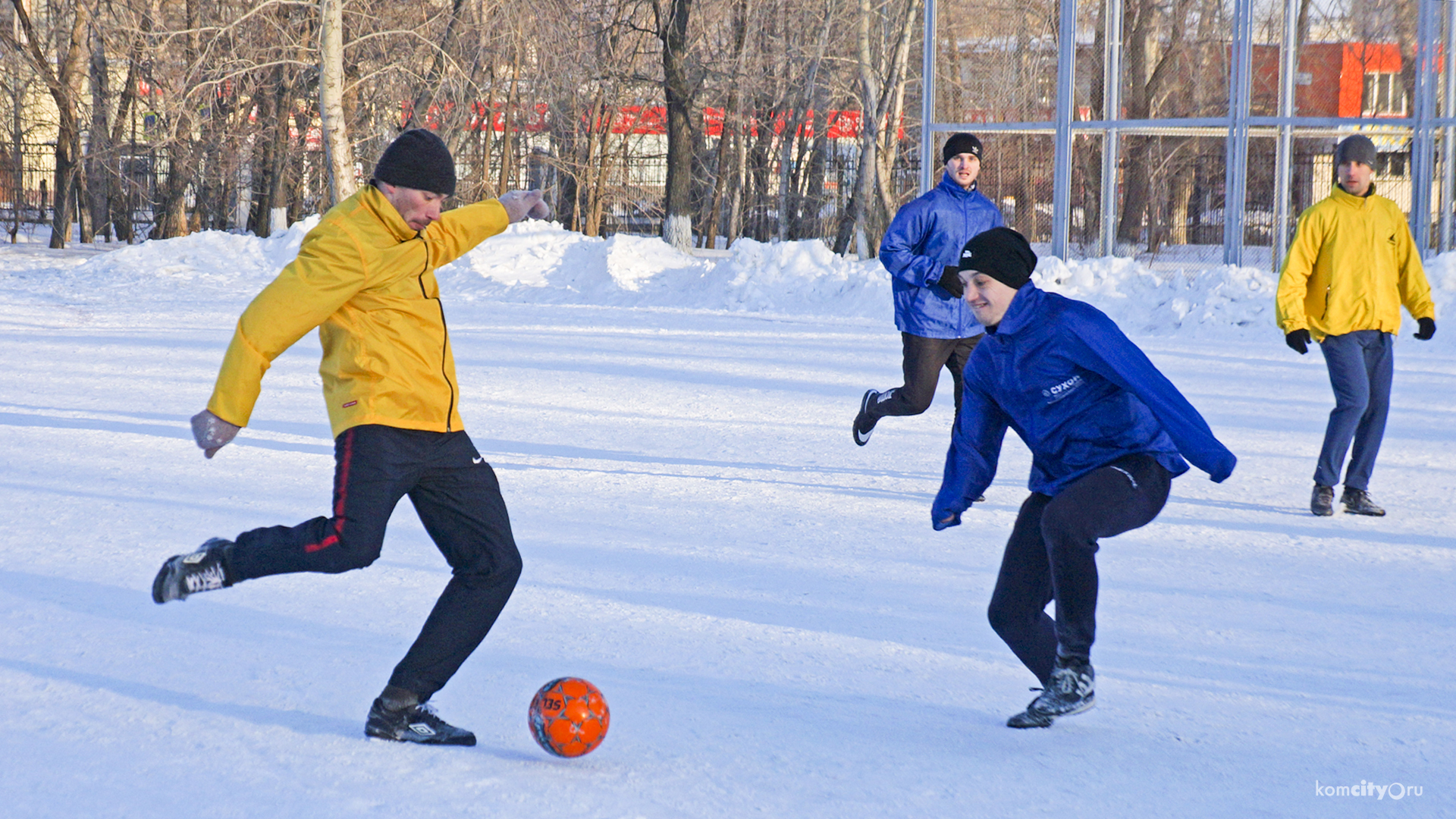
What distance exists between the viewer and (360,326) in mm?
3500

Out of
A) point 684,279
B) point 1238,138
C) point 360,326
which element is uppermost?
point 1238,138

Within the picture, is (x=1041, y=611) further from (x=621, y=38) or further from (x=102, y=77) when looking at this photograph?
(x=102, y=77)

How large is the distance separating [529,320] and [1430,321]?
36.2 feet

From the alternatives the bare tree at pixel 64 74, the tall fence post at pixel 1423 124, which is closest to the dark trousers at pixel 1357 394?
the tall fence post at pixel 1423 124

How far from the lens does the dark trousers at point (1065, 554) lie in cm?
357

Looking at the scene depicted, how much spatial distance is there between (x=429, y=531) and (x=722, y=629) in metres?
1.33

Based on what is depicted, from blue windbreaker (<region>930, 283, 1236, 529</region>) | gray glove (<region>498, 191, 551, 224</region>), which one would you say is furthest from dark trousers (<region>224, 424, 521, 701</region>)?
blue windbreaker (<region>930, 283, 1236, 529</region>)

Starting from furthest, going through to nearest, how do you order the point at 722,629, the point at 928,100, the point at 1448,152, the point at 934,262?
the point at 928,100
the point at 1448,152
the point at 934,262
the point at 722,629

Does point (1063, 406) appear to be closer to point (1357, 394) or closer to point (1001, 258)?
point (1001, 258)

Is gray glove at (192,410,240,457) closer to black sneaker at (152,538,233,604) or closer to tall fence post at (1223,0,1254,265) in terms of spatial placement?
black sneaker at (152,538,233,604)

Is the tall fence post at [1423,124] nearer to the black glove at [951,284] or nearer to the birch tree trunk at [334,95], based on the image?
the black glove at [951,284]

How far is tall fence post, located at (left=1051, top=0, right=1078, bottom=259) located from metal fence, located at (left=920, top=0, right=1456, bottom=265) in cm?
2

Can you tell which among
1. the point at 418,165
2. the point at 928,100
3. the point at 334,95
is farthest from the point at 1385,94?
the point at 418,165

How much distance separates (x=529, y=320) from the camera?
1603cm
